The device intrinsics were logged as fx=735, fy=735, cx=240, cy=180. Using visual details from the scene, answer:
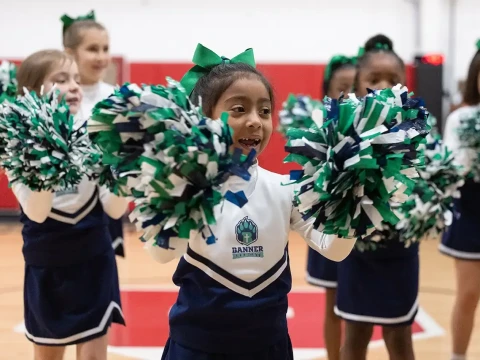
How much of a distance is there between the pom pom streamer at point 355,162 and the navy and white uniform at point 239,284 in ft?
0.64

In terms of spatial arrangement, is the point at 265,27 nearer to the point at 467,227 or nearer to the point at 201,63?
the point at 467,227

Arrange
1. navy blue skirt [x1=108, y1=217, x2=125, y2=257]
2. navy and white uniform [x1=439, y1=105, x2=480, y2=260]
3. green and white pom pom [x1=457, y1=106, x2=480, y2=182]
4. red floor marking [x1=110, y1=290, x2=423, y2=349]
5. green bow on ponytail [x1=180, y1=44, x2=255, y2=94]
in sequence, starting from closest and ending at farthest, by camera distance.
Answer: green bow on ponytail [x1=180, y1=44, x2=255, y2=94], green and white pom pom [x1=457, y1=106, x2=480, y2=182], navy and white uniform [x1=439, y1=105, x2=480, y2=260], navy blue skirt [x1=108, y1=217, x2=125, y2=257], red floor marking [x1=110, y1=290, x2=423, y2=349]

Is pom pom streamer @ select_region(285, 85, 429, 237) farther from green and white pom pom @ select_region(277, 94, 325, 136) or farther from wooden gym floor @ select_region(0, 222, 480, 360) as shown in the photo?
wooden gym floor @ select_region(0, 222, 480, 360)

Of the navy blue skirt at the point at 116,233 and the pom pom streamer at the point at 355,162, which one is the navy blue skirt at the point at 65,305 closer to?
the navy blue skirt at the point at 116,233

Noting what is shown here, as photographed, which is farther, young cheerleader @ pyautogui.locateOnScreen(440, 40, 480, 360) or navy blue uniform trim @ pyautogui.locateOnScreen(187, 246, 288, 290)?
young cheerleader @ pyautogui.locateOnScreen(440, 40, 480, 360)

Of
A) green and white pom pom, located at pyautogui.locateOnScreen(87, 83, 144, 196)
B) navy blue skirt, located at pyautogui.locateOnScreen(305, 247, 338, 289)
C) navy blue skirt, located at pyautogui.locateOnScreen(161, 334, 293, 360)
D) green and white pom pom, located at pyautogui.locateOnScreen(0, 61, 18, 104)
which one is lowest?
navy blue skirt, located at pyautogui.locateOnScreen(305, 247, 338, 289)

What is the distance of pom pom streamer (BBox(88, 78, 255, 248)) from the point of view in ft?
4.21

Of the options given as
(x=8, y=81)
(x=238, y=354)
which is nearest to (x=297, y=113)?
(x=8, y=81)

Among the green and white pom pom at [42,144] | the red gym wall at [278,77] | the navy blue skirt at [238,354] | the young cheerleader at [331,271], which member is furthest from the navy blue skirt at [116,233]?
the red gym wall at [278,77]

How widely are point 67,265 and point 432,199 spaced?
128cm

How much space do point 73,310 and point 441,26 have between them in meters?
6.75

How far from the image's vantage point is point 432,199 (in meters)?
2.55

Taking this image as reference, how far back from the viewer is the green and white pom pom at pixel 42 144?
2133mm

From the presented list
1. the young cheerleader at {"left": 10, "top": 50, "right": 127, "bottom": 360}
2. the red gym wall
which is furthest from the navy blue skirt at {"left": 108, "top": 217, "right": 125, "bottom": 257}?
the red gym wall
